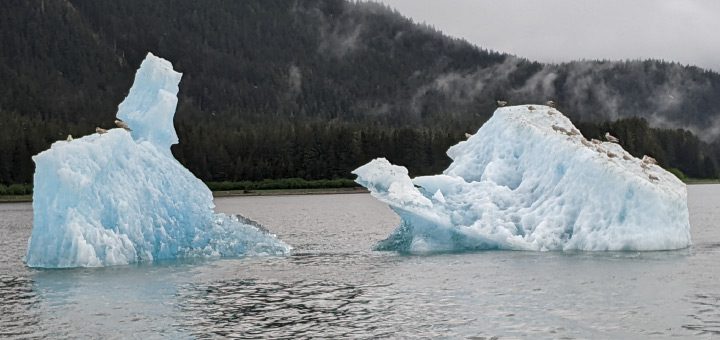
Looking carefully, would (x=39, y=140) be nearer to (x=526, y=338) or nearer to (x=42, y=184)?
(x=42, y=184)

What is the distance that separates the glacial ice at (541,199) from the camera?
1344 inches

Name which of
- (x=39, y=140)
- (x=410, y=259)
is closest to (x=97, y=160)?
(x=410, y=259)

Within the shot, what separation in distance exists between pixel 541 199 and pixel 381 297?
36.7 feet

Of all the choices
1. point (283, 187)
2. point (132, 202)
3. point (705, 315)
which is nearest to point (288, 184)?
point (283, 187)

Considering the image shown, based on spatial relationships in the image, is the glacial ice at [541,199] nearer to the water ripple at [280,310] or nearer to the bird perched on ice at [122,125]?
the water ripple at [280,310]

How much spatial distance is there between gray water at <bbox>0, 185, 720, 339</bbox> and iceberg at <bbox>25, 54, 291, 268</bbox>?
2.37ft

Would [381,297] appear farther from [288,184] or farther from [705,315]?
[288,184]

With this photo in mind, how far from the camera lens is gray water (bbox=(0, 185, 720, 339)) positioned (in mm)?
22141

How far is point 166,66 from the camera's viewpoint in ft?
124

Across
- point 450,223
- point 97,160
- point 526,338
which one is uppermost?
point 97,160

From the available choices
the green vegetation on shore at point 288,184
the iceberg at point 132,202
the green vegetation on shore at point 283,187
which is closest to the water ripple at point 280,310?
the iceberg at point 132,202

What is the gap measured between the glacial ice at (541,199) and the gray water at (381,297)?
0.84 meters

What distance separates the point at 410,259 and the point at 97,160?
39.6ft

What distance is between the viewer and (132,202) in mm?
33406
